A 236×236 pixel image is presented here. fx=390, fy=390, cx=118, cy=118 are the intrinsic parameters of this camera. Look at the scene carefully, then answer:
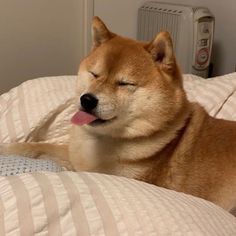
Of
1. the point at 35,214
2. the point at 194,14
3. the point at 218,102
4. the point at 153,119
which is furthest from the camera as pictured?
the point at 194,14

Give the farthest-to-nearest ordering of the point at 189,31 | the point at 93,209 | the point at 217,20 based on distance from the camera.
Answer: the point at 217,20, the point at 189,31, the point at 93,209

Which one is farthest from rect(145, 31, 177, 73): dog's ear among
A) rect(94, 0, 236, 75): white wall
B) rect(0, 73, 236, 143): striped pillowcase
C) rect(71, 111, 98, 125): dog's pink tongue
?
rect(94, 0, 236, 75): white wall

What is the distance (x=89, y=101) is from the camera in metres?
1.02

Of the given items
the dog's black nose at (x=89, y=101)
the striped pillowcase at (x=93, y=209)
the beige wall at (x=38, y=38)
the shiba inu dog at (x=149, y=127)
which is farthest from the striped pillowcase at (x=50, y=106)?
the beige wall at (x=38, y=38)

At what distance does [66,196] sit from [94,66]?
1.77ft

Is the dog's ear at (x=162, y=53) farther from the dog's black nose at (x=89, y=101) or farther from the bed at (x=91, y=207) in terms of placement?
the bed at (x=91, y=207)

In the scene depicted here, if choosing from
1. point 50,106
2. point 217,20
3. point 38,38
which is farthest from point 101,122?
point 217,20

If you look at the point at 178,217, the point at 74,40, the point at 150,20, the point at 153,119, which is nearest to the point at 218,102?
the point at 153,119

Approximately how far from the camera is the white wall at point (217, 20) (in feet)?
7.56

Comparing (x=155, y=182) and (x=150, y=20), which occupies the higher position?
(x=150, y=20)

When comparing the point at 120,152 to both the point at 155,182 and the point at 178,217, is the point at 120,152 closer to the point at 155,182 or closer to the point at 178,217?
the point at 155,182

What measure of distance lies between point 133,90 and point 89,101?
0.13 metres

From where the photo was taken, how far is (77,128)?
1233mm

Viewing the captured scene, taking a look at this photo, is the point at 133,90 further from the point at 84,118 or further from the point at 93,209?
the point at 93,209
